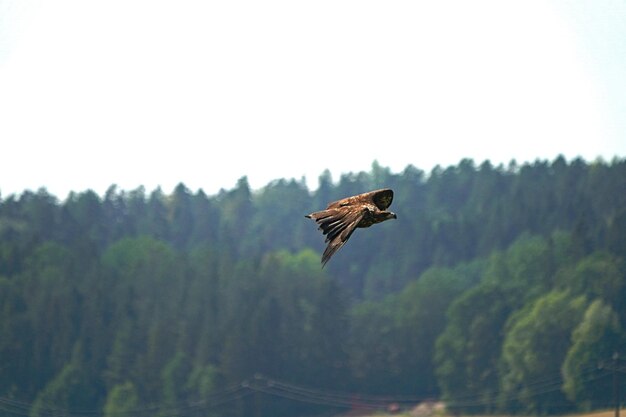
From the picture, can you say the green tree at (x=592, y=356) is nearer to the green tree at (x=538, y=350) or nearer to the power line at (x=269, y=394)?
the green tree at (x=538, y=350)

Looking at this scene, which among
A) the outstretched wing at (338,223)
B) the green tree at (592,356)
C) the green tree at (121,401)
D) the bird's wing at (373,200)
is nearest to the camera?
the outstretched wing at (338,223)

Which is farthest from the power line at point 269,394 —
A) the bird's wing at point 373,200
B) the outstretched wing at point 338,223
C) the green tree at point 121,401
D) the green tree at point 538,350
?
the outstretched wing at point 338,223

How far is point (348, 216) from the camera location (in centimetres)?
3812

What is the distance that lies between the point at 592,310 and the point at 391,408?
2514 centimetres

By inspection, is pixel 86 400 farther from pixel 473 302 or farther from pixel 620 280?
pixel 620 280

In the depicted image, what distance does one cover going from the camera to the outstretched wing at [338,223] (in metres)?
36.4

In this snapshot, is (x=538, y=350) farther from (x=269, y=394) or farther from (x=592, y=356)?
(x=269, y=394)

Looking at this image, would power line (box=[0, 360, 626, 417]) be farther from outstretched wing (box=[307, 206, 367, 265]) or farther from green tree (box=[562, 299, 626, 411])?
outstretched wing (box=[307, 206, 367, 265])

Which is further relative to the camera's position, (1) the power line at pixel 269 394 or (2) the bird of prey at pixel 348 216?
(1) the power line at pixel 269 394

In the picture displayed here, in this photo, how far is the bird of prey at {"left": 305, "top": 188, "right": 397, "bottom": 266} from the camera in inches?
1447

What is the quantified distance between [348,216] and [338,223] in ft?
2.15

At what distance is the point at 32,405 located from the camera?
637 ft

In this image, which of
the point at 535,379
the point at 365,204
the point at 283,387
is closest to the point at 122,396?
the point at 283,387

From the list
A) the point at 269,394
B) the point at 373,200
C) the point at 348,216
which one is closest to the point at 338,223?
the point at 348,216
